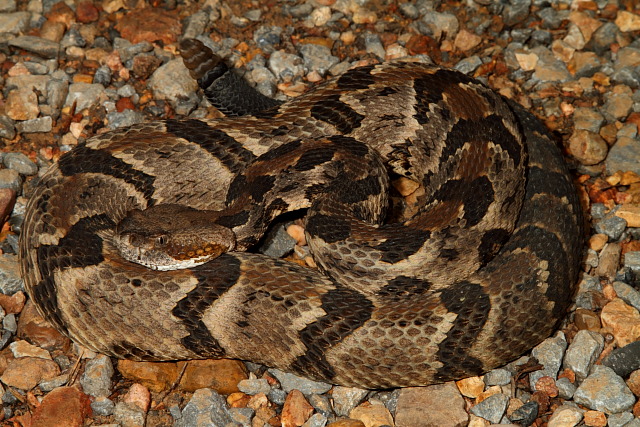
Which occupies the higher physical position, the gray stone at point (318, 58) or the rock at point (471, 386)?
the gray stone at point (318, 58)

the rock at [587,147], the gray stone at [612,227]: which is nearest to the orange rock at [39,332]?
the gray stone at [612,227]

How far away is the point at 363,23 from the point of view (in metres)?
7.38

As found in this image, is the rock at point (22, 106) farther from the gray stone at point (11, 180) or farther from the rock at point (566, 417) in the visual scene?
the rock at point (566, 417)

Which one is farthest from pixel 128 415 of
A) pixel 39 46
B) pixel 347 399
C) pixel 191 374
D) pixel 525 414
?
pixel 39 46

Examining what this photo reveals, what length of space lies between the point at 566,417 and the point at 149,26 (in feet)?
16.4

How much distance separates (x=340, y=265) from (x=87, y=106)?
2.91 metres

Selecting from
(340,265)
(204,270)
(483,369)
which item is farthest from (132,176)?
(483,369)

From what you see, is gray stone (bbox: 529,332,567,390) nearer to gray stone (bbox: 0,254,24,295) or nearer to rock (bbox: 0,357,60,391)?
rock (bbox: 0,357,60,391)

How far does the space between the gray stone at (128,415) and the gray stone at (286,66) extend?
3.34 meters

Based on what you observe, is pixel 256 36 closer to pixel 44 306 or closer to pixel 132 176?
pixel 132 176

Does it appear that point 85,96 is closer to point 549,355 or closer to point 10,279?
point 10,279

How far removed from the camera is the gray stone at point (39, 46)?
22.9 ft

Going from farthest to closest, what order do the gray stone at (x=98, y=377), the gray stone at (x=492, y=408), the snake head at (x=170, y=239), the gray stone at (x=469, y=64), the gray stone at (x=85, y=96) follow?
1. the gray stone at (x=469, y=64)
2. the gray stone at (x=85, y=96)
3. the snake head at (x=170, y=239)
4. the gray stone at (x=98, y=377)
5. the gray stone at (x=492, y=408)

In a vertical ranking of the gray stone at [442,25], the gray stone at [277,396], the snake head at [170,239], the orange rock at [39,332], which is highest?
the gray stone at [442,25]
